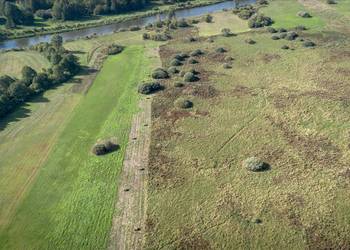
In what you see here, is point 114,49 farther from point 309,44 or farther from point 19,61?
point 309,44

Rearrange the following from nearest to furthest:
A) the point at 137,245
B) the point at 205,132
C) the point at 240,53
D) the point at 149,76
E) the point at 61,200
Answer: the point at 137,245, the point at 61,200, the point at 205,132, the point at 149,76, the point at 240,53

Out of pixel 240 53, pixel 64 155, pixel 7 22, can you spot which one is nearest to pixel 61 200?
pixel 64 155

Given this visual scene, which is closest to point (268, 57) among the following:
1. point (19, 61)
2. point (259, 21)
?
point (259, 21)

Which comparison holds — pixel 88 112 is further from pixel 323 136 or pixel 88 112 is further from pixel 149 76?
pixel 323 136

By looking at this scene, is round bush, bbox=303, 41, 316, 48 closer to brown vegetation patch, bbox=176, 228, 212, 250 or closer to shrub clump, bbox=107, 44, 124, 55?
shrub clump, bbox=107, 44, 124, 55

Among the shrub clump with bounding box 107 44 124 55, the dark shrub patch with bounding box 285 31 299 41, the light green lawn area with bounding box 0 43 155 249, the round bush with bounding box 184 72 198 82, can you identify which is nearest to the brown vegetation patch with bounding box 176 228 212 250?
the light green lawn area with bounding box 0 43 155 249

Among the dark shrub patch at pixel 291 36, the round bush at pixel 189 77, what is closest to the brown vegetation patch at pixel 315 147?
the round bush at pixel 189 77

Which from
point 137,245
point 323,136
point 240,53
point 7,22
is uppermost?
point 7,22

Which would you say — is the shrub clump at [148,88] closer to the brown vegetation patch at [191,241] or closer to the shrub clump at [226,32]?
the shrub clump at [226,32]
